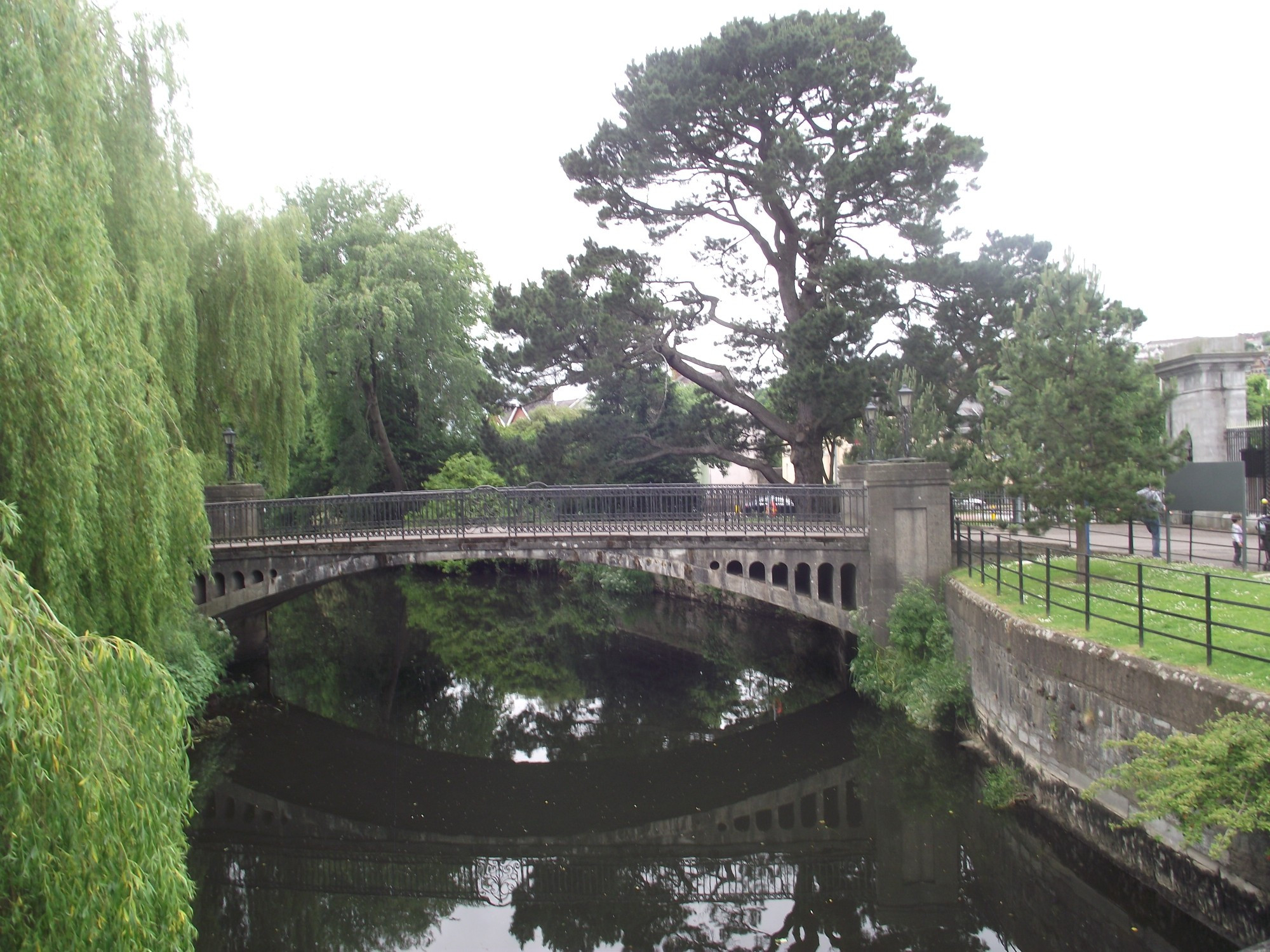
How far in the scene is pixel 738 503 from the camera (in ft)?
57.9

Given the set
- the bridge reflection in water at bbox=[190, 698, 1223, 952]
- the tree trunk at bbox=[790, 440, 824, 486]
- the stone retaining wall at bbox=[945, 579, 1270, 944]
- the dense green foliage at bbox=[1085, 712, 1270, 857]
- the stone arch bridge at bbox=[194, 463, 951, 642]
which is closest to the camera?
the dense green foliage at bbox=[1085, 712, 1270, 857]

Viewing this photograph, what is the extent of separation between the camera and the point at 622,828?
11562mm

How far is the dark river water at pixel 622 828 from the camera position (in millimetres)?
8883

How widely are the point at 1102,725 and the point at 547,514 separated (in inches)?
448

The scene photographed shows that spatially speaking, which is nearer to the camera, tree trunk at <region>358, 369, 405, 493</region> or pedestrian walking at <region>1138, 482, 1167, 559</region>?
pedestrian walking at <region>1138, 482, 1167, 559</region>

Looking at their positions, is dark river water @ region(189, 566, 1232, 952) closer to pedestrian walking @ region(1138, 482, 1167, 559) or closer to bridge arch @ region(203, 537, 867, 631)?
bridge arch @ region(203, 537, 867, 631)

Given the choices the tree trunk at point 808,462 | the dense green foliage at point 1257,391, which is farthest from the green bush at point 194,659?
the dense green foliage at point 1257,391

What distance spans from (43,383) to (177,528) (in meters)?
3.20

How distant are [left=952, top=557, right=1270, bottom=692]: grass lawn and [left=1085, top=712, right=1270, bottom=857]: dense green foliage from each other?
0.62 m

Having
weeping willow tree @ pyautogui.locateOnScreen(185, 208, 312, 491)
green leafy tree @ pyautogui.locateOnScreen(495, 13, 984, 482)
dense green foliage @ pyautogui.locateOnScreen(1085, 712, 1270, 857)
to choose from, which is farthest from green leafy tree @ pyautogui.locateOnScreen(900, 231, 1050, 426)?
dense green foliage @ pyautogui.locateOnScreen(1085, 712, 1270, 857)

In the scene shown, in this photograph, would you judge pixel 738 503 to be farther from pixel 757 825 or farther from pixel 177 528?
pixel 177 528

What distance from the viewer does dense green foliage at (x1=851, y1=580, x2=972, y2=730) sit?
45.3 feet

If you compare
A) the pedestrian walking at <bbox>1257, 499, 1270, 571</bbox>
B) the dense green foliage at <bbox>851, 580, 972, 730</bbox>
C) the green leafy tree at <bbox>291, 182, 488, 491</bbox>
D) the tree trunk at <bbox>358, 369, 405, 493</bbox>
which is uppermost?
the green leafy tree at <bbox>291, 182, 488, 491</bbox>

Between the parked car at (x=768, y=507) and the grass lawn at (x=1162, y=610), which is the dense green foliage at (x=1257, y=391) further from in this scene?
the grass lawn at (x=1162, y=610)
